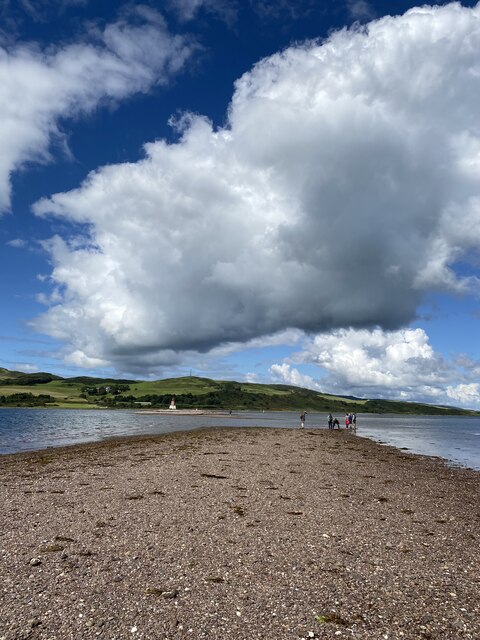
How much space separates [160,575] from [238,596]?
2272mm

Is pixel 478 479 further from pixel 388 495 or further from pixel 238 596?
pixel 238 596

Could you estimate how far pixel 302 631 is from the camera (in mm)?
8648

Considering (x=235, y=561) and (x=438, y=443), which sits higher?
(x=235, y=561)

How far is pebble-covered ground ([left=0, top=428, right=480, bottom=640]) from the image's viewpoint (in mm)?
8938

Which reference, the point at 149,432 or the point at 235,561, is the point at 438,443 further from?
the point at 235,561

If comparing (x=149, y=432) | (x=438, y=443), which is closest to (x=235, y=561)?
(x=438, y=443)

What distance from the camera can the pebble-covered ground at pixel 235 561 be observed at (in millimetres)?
8938

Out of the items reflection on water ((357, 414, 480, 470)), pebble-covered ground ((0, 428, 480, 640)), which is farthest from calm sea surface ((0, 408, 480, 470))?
pebble-covered ground ((0, 428, 480, 640))

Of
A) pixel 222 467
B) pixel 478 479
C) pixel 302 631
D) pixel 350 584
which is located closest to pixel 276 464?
pixel 222 467

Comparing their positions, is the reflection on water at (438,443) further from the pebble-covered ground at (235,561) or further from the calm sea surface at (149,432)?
the pebble-covered ground at (235,561)

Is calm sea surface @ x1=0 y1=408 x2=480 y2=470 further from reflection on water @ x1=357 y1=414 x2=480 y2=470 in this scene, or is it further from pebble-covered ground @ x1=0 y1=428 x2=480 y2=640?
pebble-covered ground @ x1=0 y1=428 x2=480 y2=640

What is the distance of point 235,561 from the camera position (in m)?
12.2

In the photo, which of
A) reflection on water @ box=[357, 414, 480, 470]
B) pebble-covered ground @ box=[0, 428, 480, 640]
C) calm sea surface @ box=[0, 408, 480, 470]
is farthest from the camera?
calm sea surface @ box=[0, 408, 480, 470]

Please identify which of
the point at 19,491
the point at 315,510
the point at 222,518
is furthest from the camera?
the point at 19,491
